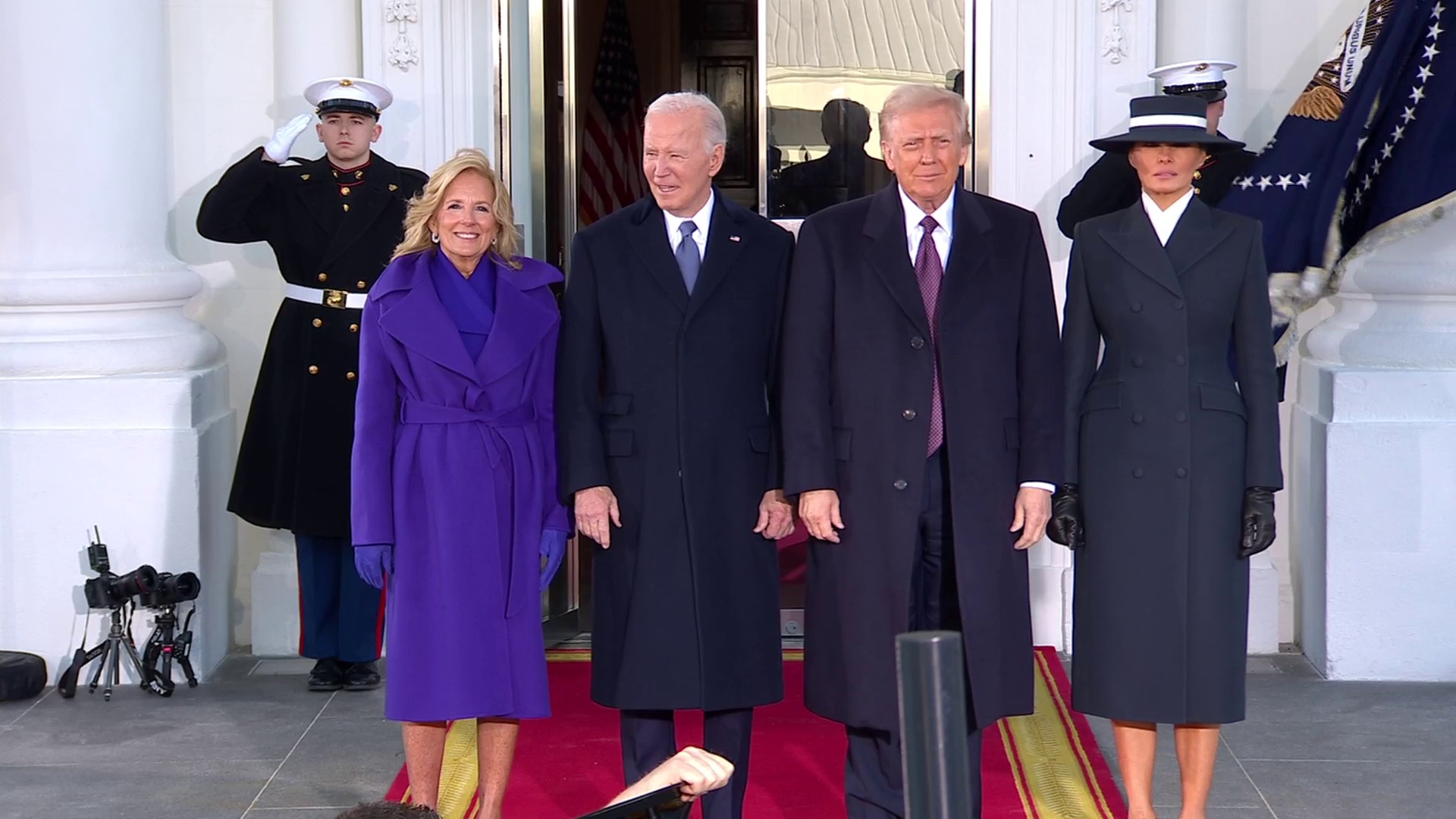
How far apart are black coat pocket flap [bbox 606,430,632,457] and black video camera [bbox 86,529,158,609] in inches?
87.0

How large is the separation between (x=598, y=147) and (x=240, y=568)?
2738mm

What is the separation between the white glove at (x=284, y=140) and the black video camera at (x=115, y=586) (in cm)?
132

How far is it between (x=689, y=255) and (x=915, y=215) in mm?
496

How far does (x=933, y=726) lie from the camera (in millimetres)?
1062

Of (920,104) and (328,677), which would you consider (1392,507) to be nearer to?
(920,104)

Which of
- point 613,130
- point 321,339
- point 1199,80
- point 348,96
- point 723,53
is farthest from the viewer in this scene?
point 723,53

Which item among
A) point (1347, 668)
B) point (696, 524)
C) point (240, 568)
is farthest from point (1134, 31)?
point (240, 568)

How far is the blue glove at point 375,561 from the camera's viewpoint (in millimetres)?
3811

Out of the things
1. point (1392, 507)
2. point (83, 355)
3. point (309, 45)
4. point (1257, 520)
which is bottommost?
point (1392, 507)

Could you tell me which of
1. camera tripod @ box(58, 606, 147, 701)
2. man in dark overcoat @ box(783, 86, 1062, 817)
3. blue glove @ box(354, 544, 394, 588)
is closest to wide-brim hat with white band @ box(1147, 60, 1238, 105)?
man in dark overcoat @ box(783, 86, 1062, 817)

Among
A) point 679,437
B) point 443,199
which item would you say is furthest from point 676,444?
point 443,199

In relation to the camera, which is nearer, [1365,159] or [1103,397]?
[1103,397]

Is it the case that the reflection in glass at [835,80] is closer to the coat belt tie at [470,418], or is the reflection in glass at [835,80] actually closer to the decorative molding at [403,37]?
the decorative molding at [403,37]

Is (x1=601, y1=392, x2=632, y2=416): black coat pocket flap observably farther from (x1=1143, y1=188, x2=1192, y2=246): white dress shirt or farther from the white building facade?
the white building facade
